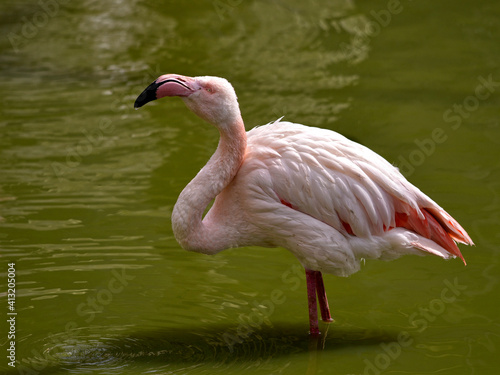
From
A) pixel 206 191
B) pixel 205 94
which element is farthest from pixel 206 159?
pixel 205 94

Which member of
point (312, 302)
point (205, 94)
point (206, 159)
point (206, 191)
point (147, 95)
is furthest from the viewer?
point (206, 159)

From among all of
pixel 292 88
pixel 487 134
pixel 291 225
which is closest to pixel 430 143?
pixel 487 134

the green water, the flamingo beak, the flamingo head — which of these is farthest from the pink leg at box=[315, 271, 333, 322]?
the flamingo beak

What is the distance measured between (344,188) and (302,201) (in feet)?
0.83

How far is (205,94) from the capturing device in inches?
185

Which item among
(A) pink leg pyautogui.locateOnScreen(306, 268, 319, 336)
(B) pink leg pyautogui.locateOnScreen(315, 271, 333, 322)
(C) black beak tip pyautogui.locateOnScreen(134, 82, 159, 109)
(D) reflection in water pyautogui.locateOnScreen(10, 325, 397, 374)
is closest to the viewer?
(C) black beak tip pyautogui.locateOnScreen(134, 82, 159, 109)

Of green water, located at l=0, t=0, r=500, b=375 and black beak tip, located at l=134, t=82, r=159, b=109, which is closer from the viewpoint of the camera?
black beak tip, located at l=134, t=82, r=159, b=109

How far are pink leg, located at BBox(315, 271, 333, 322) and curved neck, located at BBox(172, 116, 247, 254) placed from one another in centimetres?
70

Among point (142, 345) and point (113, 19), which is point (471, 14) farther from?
point (142, 345)

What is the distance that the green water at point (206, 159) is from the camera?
16.3 ft

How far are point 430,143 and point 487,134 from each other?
23.7 inches

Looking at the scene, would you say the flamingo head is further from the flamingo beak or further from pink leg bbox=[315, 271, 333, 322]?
pink leg bbox=[315, 271, 333, 322]

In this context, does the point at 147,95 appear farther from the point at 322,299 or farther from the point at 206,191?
the point at 322,299

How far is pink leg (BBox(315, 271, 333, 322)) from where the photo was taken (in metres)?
5.20
